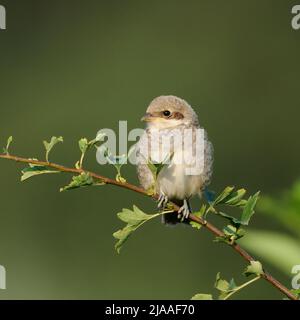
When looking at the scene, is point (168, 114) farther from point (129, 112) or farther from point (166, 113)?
point (129, 112)

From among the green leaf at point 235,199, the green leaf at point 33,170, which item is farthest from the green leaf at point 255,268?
the green leaf at point 33,170

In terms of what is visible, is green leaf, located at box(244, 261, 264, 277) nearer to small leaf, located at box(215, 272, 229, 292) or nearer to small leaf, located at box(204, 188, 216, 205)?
small leaf, located at box(215, 272, 229, 292)

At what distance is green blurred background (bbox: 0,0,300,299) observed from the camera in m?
10.0

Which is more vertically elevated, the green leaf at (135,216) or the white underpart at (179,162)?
the white underpart at (179,162)

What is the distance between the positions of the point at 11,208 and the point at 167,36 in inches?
172

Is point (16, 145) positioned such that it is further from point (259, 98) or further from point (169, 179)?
point (169, 179)

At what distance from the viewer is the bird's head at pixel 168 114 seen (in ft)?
17.3

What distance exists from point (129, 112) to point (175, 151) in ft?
24.2

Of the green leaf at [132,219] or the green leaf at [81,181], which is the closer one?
the green leaf at [81,181]

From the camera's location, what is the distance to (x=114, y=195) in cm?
1104

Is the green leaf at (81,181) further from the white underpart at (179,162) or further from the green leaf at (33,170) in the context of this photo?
the white underpart at (179,162)

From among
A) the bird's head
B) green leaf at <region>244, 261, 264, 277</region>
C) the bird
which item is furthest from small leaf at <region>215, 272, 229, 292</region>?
the bird's head

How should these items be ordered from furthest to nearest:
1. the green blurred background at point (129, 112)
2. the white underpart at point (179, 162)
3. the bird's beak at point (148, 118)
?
1. the green blurred background at point (129, 112)
2. the bird's beak at point (148, 118)
3. the white underpart at point (179, 162)

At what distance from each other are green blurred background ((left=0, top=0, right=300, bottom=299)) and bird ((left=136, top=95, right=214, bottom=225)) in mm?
3068
